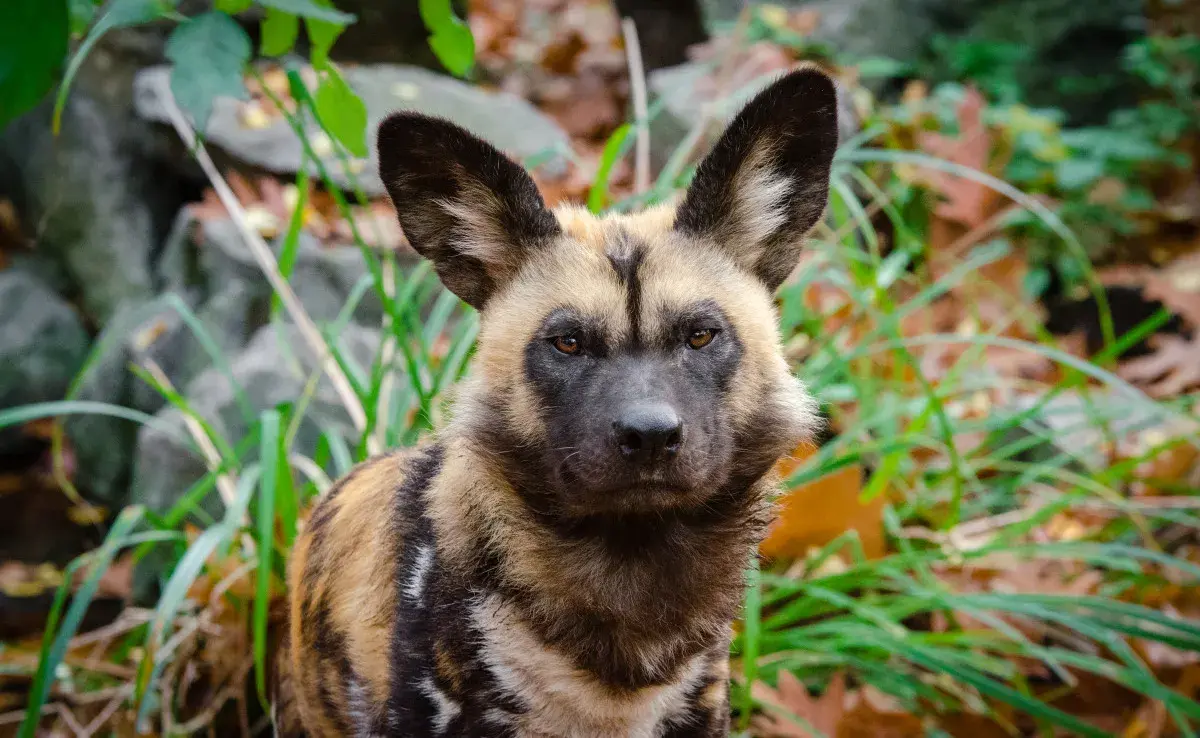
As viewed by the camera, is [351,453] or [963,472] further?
[351,453]

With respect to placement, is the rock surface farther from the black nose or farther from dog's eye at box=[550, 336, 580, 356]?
the black nose

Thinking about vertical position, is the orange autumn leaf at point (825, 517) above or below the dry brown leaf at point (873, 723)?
above

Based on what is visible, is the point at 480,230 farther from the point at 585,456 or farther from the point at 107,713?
Result: the point at 107,713

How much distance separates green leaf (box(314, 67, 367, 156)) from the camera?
1.42 meters

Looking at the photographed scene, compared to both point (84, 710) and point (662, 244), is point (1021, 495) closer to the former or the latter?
point (662, 244)

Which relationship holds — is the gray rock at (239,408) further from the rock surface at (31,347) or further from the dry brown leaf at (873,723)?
the dry brown leaf at (873,723)

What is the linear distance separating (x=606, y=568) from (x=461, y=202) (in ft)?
2.56

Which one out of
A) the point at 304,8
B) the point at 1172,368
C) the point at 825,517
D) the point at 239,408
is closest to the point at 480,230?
the point at 304,8

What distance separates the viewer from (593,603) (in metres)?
1.86

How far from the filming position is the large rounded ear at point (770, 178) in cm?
194

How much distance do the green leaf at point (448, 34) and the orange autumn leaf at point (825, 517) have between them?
1860 millimetres

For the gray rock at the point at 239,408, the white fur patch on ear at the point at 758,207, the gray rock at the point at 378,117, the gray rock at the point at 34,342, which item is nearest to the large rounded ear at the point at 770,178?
the white fur patch on ear at the point at 758,207

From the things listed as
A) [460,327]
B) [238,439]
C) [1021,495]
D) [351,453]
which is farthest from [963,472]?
[238,439]

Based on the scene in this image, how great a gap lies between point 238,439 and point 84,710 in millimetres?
1182
